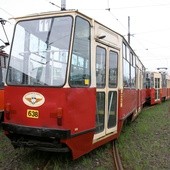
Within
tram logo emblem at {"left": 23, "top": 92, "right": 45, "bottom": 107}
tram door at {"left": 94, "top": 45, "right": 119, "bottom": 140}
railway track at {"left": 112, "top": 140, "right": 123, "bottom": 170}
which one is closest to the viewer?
tram logo emblem at {"left": 23, "top": 92, "right": 45, "bottom": 107}

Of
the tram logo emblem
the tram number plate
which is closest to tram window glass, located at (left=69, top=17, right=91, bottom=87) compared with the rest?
the tram logo emblem

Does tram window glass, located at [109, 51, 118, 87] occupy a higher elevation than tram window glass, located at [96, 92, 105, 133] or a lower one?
higher

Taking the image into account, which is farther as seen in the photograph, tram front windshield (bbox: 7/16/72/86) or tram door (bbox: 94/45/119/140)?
tram door (bbox: 94/45/119/140)

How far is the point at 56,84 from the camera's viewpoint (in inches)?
252

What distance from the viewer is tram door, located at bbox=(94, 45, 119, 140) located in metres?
7.44

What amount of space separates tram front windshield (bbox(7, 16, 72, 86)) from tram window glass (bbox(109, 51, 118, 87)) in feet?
6.10

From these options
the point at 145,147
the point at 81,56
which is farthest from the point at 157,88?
the point at 81,56

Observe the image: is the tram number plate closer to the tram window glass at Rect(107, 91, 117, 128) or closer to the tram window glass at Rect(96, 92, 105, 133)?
the tram window glass at Rect(96, 92, 105, 133)

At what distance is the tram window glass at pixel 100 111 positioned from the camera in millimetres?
7378

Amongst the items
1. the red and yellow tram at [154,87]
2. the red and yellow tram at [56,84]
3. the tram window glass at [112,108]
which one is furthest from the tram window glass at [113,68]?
the red and yellow tram at [154,87]

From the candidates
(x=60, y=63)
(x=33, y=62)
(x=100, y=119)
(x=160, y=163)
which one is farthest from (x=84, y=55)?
(x=160, y=163)

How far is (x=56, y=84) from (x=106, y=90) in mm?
1750

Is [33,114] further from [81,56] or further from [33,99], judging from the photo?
[81,56]

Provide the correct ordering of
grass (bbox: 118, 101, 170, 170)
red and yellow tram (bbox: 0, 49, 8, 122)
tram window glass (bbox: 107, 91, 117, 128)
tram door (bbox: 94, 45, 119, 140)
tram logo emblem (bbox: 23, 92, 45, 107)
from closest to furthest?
1. tram logo emblem (bbox: 23, 92, 45, 107)
2. grass (bbox: 118, 101, 170, 170)
3. tram door (bbox: 94, 45, 119, 140)
4. tram window glass (bbox: 107, 91, 117, 128)
5. red and yellow tram (bbox: 0, 49, 8, 122)
